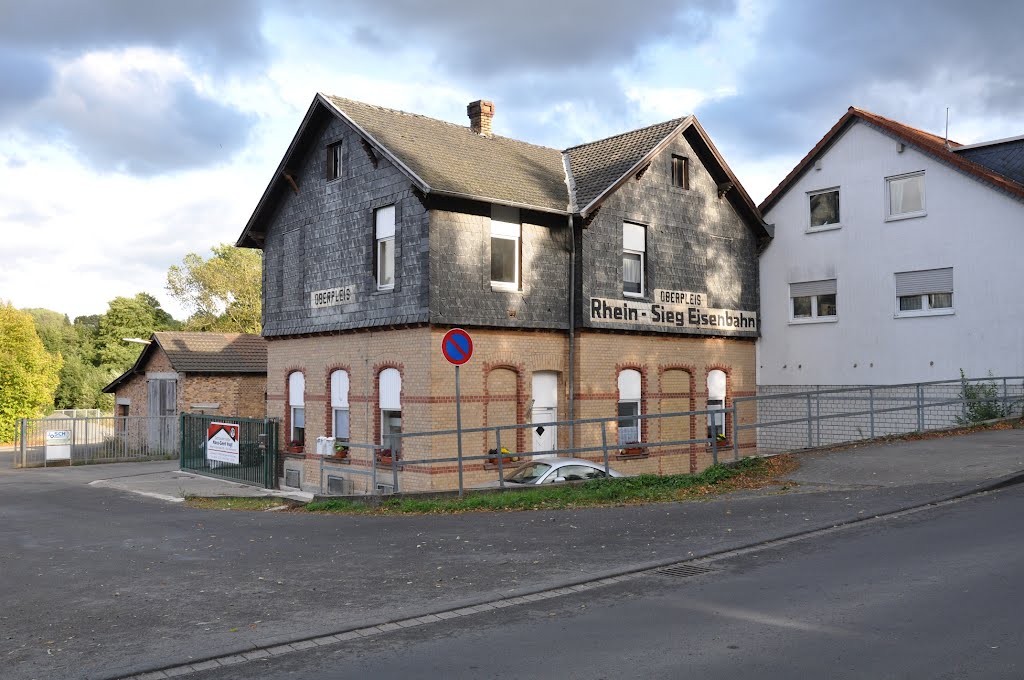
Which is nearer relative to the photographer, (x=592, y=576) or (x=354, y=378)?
(x=592, y=576)

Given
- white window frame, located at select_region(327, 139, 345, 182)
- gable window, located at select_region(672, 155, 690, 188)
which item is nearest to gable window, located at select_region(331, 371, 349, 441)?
white window frame, located at select_region(327, 139, 345, 182)

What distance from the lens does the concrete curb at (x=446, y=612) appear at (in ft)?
22.2

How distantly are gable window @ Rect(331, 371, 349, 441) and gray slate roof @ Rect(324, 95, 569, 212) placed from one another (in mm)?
5739

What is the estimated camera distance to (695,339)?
81.3 ft

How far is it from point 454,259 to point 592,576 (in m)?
11.9

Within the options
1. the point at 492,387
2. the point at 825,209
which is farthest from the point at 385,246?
the point at 825,209

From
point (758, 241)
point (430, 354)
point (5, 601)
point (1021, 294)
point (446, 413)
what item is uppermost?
point (758, 241)

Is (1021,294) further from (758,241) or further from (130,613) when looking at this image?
(130,613)

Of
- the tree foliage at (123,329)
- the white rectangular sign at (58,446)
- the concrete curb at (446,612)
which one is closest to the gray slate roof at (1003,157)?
the concrete curb at (446,612)

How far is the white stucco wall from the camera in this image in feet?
72.3

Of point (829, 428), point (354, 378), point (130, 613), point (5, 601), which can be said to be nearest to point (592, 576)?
point (130, 613)

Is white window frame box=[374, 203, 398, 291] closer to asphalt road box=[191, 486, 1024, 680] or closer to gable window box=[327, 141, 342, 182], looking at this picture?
gable window box=[327, 141, 342, 182]

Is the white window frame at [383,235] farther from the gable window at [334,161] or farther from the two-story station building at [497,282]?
the gable window at [334,161]

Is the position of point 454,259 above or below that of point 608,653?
above
